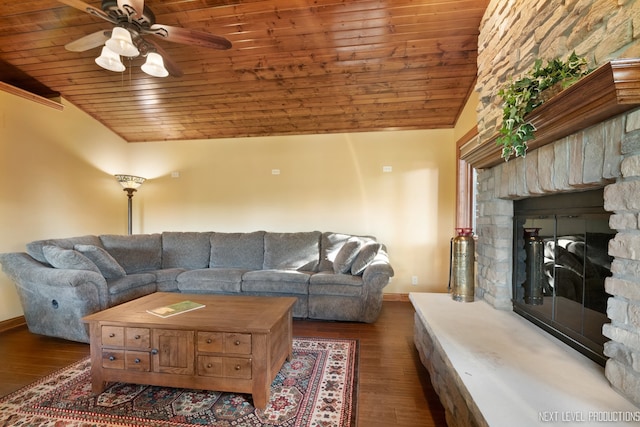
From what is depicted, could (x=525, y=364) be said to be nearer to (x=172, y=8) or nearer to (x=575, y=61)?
(x=575, y=61)

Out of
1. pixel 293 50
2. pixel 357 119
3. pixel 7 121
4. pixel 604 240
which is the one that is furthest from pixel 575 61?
pixel 7 121

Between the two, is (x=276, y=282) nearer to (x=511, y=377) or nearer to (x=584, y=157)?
(x=511, y=377)

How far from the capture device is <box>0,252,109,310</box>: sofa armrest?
2.59 meters

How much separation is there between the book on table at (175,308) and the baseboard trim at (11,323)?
2.36 meters

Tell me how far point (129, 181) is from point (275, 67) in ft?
9.29

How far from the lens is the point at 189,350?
183 cm

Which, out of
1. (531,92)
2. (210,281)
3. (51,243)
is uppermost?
(531,92)

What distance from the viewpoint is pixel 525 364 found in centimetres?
143

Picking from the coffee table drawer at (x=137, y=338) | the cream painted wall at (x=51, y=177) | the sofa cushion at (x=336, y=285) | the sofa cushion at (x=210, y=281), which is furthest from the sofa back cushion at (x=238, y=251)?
the coffee table drawer at (x=137, y=338)

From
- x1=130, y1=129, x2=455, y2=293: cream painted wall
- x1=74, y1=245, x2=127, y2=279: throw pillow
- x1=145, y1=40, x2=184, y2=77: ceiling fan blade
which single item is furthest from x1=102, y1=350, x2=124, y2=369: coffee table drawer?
x1=130, y1=129, x2=455, y2=293: cream painted wall

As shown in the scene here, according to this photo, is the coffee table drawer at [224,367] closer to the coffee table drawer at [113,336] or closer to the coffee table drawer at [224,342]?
the coffee table drawer at [224,342]

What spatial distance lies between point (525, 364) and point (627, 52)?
1420 mm

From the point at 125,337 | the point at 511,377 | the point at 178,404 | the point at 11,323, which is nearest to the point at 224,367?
the point at 178,404

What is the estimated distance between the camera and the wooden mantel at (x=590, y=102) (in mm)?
967
